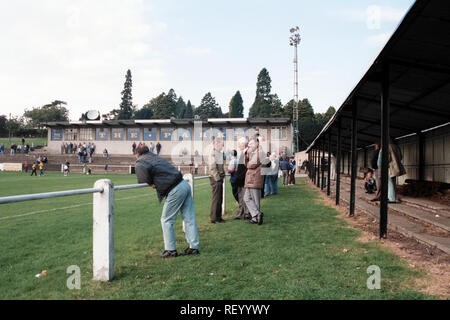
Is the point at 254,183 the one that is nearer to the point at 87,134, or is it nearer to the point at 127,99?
the point at 87,134

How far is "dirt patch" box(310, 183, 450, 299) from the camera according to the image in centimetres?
375

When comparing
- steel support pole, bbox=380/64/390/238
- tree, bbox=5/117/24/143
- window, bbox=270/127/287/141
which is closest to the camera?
steel support pole, bbox=380/64/390/238

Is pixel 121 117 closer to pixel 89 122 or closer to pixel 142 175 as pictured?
pixel 89 122

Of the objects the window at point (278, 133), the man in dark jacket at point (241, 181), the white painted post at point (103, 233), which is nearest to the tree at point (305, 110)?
the window at point (278, 133)

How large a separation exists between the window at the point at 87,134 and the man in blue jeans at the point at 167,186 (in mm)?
55823

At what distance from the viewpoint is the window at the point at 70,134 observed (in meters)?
57.8

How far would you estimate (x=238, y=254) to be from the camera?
206 inches

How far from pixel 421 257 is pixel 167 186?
368cm

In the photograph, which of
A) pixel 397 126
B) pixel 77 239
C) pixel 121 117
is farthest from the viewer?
pixel 121 117

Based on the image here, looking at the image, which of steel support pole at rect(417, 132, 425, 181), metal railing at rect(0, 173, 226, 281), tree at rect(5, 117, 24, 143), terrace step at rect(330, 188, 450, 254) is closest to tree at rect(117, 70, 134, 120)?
tree at rect(5, 117, 24, 143)

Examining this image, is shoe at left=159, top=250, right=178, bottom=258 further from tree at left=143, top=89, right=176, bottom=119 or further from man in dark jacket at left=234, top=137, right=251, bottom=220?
tree at left=143, top=89, right=176, bottom=119

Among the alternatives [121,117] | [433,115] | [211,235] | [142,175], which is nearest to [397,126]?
[433,115]

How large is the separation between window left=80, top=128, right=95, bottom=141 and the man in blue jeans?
5582cm
